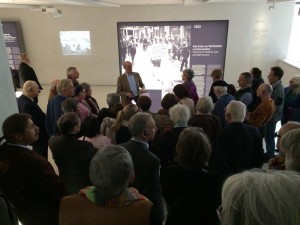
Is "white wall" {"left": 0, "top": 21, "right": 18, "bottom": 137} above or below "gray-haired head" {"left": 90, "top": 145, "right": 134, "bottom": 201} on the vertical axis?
above

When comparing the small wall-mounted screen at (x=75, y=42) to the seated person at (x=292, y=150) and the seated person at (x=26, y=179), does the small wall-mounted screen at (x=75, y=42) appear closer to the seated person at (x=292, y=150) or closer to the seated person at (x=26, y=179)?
the seated person at (x=26, y=179)

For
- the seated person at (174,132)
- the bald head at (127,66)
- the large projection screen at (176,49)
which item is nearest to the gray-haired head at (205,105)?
the seated person at (174,132)

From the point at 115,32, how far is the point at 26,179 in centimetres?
805

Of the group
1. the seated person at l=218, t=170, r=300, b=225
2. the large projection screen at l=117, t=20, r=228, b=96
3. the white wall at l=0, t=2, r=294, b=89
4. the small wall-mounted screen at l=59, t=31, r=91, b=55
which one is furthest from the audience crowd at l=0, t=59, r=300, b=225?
the small wall-mounted screen at l=59, t=31, r=91, b=55

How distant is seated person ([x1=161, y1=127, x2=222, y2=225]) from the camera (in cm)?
172

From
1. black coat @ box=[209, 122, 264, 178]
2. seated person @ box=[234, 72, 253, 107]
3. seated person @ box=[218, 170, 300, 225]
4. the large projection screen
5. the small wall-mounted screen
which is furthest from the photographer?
the small wall-mounted screen

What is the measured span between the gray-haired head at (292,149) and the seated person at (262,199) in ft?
2.26

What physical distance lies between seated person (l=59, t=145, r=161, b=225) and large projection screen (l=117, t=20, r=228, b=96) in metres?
5.78

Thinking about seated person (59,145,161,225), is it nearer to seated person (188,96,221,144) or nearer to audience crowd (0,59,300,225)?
audience crowd (0,59,300,225)

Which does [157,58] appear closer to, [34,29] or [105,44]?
[105,44]

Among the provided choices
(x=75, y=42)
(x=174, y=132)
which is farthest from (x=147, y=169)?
(x=75, y=42)

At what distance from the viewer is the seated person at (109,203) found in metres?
1.30

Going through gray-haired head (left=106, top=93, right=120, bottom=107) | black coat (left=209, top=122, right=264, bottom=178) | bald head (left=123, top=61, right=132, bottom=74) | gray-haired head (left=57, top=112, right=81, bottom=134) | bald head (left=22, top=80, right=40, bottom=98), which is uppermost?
bald head (left=123, top=61, right=132, bottom=74)

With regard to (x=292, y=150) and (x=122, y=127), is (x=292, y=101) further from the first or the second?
(x=292, y=150)
